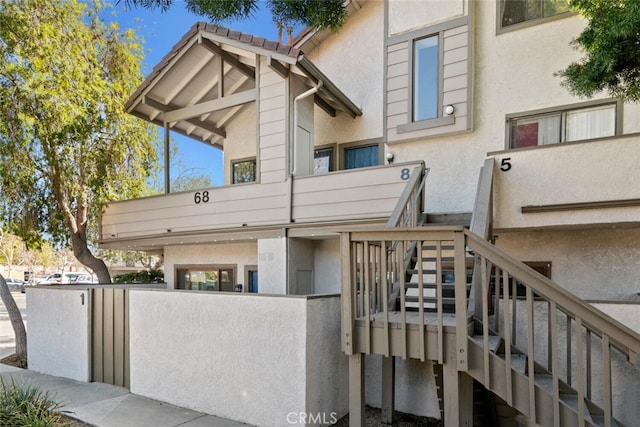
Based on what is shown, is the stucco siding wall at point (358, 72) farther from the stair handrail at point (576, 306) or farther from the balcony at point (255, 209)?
the stair handrail at point (576, 306)

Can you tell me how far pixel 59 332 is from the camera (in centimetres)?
752

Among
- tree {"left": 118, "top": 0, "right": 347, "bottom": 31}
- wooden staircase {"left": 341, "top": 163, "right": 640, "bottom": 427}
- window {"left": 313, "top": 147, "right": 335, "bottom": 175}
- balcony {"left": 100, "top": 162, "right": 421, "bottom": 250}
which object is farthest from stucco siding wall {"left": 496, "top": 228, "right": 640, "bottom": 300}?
tree {"left": 118, "top": 0, "right": 347, "bottom": 31}

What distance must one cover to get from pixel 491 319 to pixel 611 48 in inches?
119

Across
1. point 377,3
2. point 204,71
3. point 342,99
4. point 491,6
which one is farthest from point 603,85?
point 204,71

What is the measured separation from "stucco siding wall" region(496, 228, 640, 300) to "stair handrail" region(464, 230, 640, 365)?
3159mm

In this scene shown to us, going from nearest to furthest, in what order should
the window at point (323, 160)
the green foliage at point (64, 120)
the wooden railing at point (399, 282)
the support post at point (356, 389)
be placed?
the wooden railing at point (399, 282) < the support post at point (356, 389) < the green foliage at point (64, 120) < the window at point (323, 160)

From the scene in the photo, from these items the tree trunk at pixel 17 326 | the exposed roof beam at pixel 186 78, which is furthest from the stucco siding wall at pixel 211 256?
the exposed roof beam at pixel 186 78

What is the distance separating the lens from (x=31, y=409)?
4699 mm

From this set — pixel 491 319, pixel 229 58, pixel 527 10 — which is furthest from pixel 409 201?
pixel 229 58

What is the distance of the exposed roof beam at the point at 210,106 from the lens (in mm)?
7582

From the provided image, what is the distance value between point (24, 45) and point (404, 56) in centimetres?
758

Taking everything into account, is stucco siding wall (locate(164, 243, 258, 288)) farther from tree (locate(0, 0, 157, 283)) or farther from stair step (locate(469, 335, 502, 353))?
stair step (locate(469, 335, 502, 353))

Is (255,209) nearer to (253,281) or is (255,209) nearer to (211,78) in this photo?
(253,281)

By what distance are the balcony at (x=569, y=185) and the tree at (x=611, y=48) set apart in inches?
59.3
